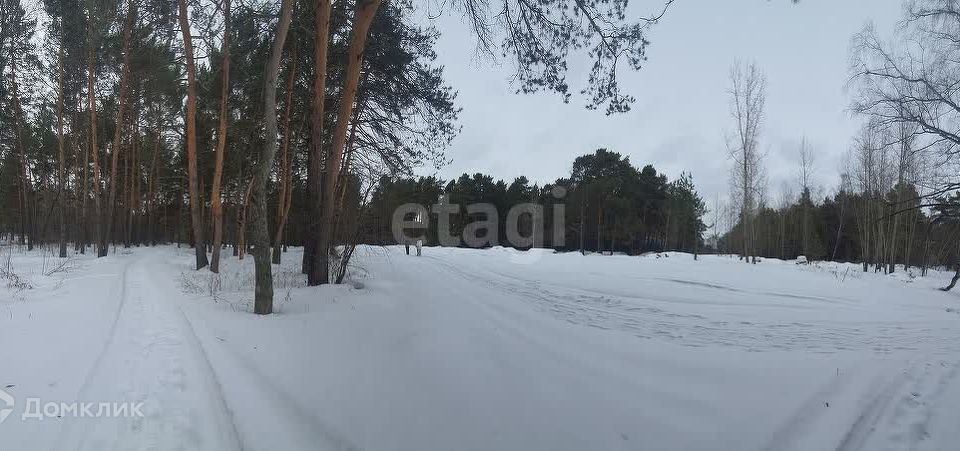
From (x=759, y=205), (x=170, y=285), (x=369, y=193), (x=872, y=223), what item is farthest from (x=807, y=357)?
(x=759, y=205)

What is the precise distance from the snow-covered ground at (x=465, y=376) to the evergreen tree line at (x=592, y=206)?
30.9 meters

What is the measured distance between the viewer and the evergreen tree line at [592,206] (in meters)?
42.9

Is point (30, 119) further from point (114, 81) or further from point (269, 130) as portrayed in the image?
point (269, 130)

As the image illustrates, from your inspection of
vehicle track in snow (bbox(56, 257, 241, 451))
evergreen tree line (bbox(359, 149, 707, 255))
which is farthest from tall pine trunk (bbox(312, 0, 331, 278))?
evergreen tree line (bbox(359, 149, 707, 255))

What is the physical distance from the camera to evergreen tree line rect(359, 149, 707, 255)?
42875 mm

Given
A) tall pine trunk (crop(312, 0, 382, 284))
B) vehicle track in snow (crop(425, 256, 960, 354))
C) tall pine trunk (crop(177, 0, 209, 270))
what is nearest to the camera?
vehicle track in snow (crop(425, 256, 960, 354))

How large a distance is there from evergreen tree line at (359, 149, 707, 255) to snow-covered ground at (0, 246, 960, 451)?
3095cm

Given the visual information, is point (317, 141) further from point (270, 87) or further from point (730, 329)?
point (730, 329)

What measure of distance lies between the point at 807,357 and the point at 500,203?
1894 inches

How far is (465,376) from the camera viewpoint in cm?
365

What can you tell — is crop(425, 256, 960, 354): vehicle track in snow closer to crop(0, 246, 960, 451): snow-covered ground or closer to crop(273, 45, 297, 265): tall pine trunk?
crop(0, 246, 960, 451): snow-covered ground

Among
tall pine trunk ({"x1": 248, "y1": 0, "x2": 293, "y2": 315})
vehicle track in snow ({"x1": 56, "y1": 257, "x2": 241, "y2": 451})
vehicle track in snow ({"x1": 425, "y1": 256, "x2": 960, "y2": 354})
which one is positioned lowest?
vehicle track in snow ({"x1": 56, "y1": 257, "x2": 241, "y2": 451})

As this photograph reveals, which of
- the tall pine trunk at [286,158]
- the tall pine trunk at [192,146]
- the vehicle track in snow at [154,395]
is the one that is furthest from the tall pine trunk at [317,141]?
the tall pine trunk at [192,146]

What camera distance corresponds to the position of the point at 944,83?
11.0 meters
